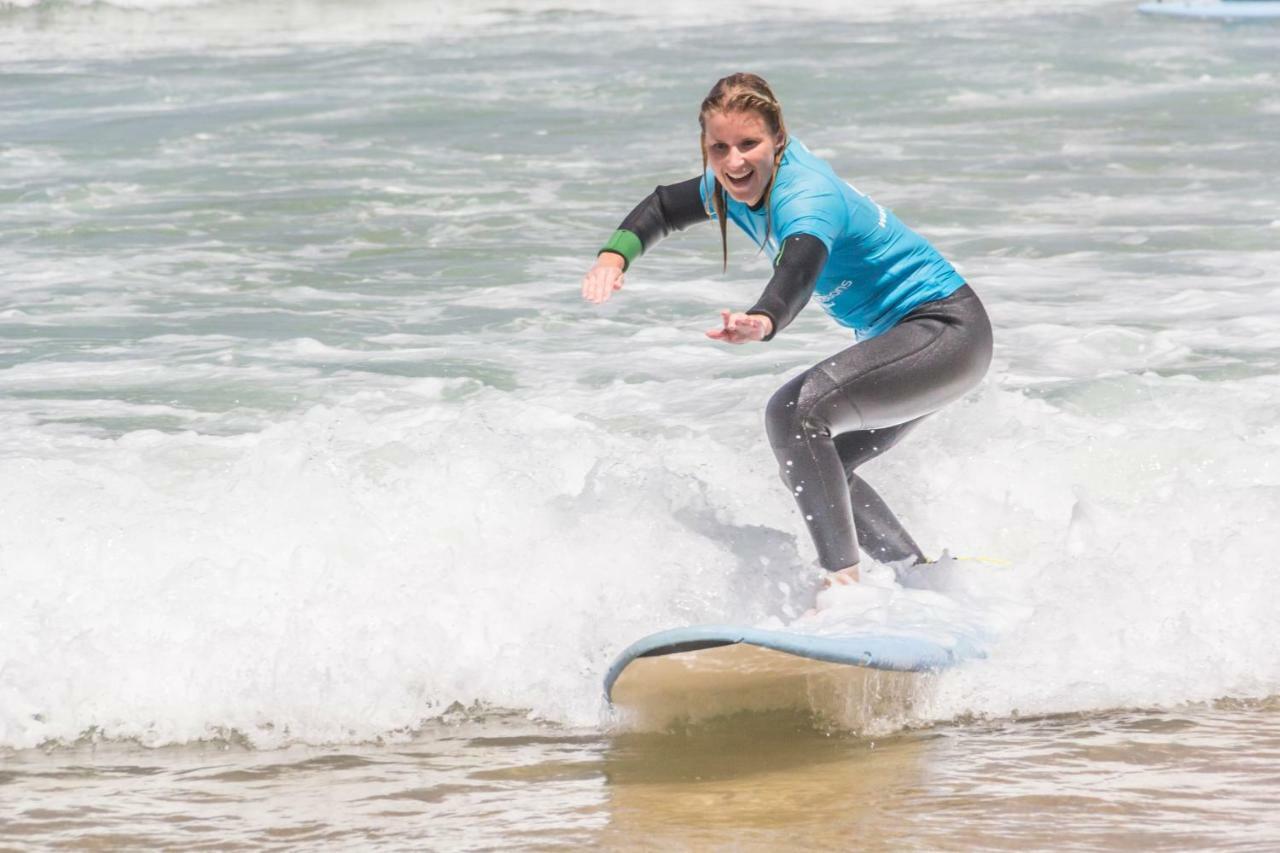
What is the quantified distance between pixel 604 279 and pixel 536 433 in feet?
8.67

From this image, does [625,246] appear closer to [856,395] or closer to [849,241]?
[849,241]

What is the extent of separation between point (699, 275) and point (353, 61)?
14.2m

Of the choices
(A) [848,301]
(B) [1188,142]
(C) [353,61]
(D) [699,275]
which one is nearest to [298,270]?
(D) [699,275]

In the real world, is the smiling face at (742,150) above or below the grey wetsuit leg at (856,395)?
above

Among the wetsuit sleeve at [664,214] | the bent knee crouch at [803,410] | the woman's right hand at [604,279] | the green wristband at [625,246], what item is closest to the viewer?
the woman's right hand at [604,279]

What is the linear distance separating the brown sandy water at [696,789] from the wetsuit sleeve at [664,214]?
1.39 metres

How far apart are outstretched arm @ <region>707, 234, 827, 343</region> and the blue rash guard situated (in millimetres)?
42

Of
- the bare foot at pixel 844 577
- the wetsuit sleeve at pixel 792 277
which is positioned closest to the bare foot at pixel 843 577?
the bare foot at pixel 844 577

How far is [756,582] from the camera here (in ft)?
16.2

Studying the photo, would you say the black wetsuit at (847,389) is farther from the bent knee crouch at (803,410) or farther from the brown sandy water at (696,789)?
the brown sandy water at (696,789)

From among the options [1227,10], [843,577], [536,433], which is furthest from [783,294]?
[1227,10]

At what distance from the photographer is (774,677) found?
4.36 m

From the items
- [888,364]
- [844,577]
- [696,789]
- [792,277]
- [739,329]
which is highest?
[792,277]

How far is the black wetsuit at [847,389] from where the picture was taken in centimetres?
457
